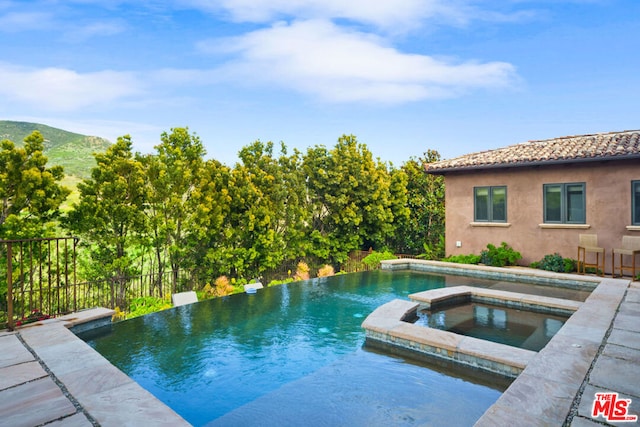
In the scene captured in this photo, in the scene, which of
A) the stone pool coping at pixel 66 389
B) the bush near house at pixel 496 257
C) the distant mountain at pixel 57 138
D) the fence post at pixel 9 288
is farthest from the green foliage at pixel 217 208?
the distant mountain at pixel 57 138

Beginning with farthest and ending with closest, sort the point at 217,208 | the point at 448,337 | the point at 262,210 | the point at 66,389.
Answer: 1. the point at 262,210
2. the point at 217,208
3. the point at 448,337
4. the point at 66,389

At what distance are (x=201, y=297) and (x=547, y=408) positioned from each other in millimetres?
11193

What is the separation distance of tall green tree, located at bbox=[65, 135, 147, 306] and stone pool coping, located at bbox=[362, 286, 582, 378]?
28.6 ft

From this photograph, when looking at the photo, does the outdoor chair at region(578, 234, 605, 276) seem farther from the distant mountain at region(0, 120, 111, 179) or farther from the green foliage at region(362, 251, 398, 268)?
the distant mountain at region(0, 120, 111, 179)

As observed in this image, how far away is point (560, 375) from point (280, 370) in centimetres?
342

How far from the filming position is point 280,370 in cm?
537

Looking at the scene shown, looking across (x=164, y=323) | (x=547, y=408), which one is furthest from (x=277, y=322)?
(x=547, y=408)

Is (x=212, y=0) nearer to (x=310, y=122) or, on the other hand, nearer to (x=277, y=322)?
(x=277, y=322)

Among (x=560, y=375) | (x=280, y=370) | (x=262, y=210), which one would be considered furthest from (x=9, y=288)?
(x=262, y=210)

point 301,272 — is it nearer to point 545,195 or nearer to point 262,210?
point 262,210

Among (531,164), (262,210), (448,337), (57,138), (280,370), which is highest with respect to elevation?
(57,138)

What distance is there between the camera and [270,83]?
21.6 metres

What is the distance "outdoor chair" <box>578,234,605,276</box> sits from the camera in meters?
11.4

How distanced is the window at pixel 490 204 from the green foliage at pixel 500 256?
43.6 inches
